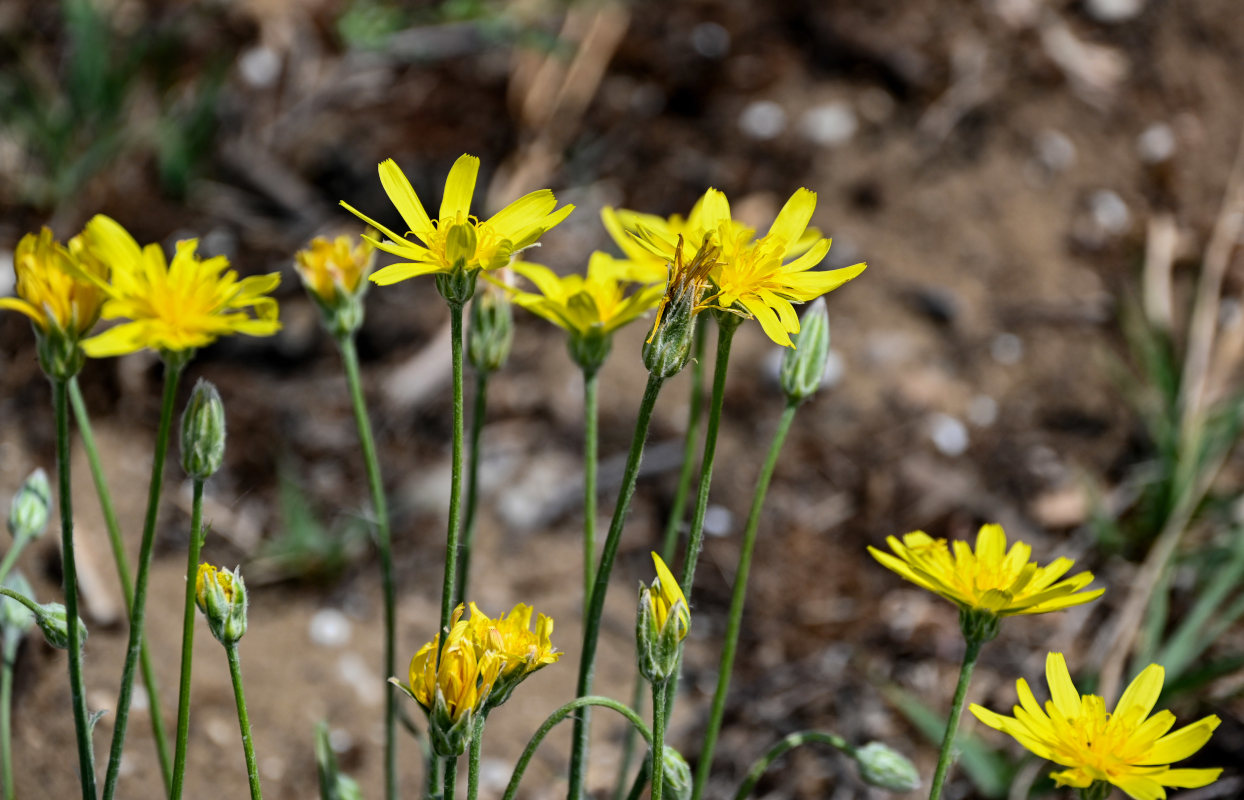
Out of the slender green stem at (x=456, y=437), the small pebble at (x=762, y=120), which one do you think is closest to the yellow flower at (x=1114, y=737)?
the slender green stem at (x=456, y=437)

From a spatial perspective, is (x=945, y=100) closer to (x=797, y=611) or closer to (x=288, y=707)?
(x=797, y=611)

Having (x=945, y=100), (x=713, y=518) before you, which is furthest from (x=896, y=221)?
(x=713, y=518)

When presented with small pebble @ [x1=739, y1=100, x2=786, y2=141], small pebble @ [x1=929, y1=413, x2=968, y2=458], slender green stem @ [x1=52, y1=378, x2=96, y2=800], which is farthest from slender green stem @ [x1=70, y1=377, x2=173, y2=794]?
small pebble @ [x1=739, y1=100, x2=786, y2=141]

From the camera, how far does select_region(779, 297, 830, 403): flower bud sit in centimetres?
148

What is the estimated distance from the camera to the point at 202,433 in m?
1.26

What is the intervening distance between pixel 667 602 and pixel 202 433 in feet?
1.91

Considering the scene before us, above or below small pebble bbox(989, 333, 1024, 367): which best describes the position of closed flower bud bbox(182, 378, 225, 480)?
above

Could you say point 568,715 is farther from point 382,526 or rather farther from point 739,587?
point 382,526

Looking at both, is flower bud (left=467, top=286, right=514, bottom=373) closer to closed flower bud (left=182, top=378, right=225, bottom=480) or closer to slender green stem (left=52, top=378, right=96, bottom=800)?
closed flower bud (left=182, top=378, right=225, bottom=480)

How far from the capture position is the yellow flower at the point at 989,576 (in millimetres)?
1255

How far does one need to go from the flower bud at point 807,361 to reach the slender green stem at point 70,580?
0.91 metres

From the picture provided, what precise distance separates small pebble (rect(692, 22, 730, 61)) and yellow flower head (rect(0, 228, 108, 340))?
3160 millimetres

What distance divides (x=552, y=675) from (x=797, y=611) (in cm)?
64

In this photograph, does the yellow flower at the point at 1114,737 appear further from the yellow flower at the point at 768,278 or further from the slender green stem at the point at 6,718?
the slender green stem at the point at 6,718
